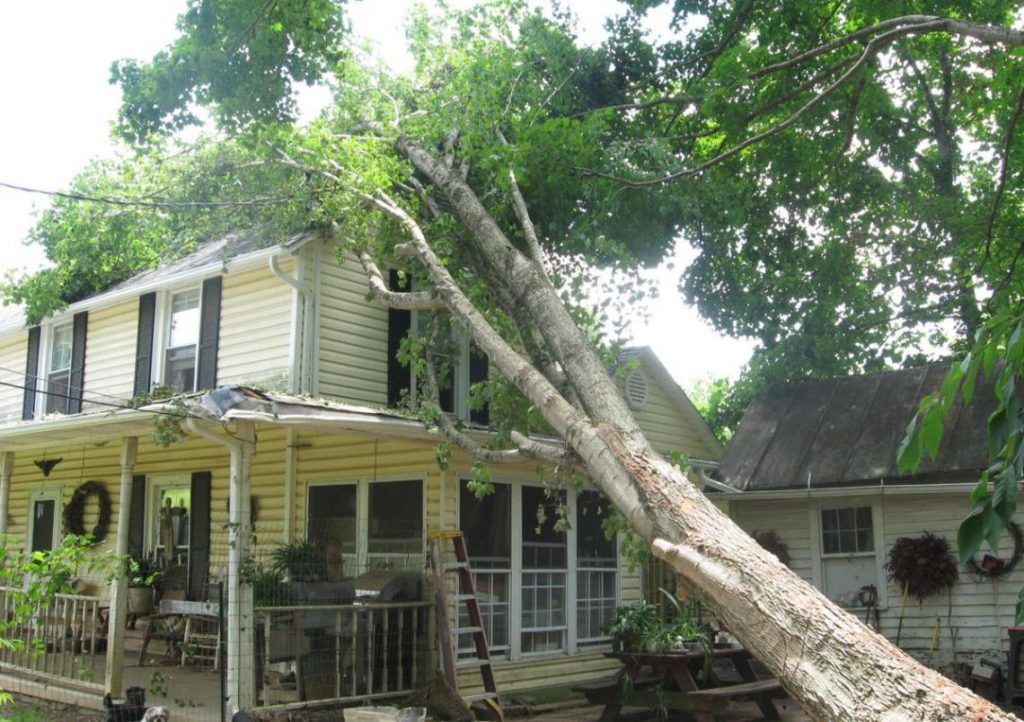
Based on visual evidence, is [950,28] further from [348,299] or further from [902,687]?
[348,299]

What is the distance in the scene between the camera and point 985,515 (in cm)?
284

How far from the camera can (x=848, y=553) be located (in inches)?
589

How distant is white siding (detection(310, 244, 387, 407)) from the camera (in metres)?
11.8

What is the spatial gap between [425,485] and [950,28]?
23.4 ft

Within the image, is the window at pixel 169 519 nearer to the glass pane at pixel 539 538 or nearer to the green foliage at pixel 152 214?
the green foliage at pixel 152 214

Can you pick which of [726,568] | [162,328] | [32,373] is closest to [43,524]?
[32,373]

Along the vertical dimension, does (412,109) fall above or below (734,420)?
above

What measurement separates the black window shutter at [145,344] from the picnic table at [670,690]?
7530mm

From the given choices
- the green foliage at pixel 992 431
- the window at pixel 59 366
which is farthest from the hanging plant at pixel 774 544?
the green foliage at pixel 992 431

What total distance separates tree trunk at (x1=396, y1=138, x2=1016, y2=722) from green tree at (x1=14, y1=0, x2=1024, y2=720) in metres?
0.01

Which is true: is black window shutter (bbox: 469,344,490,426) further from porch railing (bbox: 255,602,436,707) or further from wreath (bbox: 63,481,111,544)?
wreath (bbox: 63,481,111,544)

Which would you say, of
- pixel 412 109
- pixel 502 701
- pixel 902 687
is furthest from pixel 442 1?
pixel 902 687

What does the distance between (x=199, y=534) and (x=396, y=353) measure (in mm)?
3997

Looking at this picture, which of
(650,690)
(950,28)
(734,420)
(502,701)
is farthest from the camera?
(734,420)
